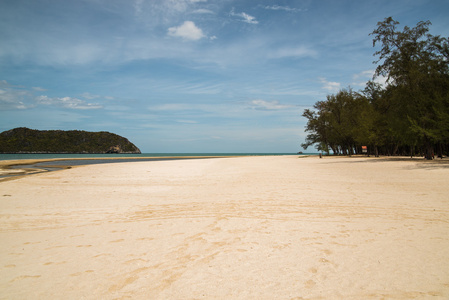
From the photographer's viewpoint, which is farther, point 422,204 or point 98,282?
point 422,204

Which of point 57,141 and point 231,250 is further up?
point 57,141

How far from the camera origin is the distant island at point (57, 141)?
122562 millimetres

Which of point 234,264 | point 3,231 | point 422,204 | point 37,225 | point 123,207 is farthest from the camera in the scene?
point 123,207

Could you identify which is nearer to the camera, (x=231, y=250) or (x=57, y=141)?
(x=231, y=250)

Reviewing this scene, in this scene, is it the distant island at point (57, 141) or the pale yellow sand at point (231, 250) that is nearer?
the pale yellow sand at point (231, 250)

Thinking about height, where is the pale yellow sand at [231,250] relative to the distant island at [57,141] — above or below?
below

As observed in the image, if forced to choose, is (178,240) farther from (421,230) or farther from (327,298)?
(421,230)

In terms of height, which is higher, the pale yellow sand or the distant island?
the distant island

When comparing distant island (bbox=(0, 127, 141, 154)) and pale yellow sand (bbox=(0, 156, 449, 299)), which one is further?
distant island (bbox=(0, 127, 141, 154))

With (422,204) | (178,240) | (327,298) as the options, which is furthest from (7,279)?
(422,204)

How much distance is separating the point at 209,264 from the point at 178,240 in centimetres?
133

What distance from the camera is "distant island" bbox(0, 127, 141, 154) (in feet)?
402

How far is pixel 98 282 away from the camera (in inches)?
130

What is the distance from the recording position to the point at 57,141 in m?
130
